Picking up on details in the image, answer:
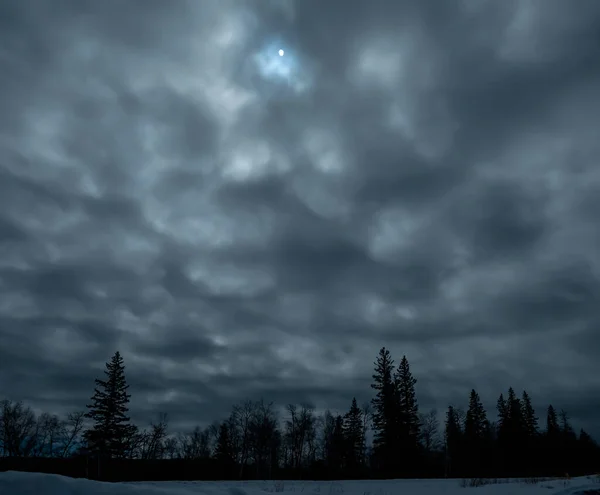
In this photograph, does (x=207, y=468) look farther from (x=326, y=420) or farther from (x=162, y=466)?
(x=326, y=420)

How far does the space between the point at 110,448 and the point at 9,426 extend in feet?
97.5

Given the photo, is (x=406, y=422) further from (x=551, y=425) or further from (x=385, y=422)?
(x=551, y=425)

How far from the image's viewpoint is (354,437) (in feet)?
261

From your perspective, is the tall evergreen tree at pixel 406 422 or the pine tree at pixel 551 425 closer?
the tall evergreen tree at pixel 406 422

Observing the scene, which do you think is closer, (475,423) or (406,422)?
(406,422)

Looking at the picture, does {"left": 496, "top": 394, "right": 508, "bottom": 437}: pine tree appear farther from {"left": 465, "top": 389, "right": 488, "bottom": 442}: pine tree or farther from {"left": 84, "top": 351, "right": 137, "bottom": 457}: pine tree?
{"left": 84, "top": 351, "right": 137, "bottom": 457}: pine tree

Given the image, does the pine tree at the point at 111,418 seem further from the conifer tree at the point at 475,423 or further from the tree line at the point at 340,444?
the conifer tree at the point at 475,423

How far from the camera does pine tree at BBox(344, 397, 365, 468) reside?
255 feet

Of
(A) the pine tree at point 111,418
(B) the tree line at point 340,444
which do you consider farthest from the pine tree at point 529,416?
(A) the pine tree at point 111,418

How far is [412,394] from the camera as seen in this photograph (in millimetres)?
72562

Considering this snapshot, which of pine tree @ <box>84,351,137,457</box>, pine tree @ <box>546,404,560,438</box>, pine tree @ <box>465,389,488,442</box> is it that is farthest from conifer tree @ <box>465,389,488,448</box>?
pine tree @ <box>84,351,137,457</box>

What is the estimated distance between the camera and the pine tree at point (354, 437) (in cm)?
7769

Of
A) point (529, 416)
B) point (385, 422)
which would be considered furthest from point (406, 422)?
point (529, 416)

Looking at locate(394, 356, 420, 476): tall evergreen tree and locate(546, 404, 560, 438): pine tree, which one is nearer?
locate(394, 356, 420, 476): tall evergreen tree
